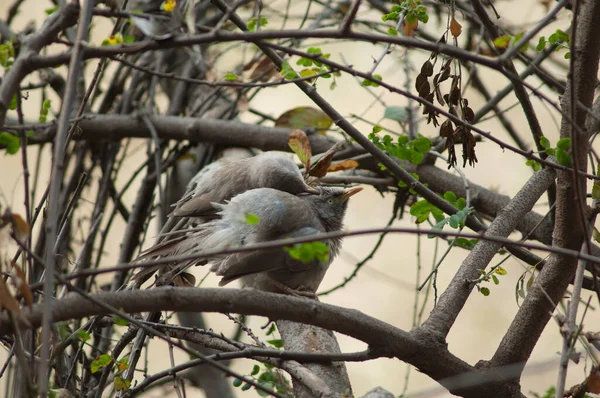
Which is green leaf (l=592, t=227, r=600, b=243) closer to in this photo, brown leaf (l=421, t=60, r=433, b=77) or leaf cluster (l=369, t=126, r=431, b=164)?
leaf cluster (l=369, t=126, r=431, b=164)

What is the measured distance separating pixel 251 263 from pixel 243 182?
2.10ft

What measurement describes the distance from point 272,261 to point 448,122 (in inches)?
38.2

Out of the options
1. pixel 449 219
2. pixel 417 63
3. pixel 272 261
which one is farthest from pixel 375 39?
pixel 417 63

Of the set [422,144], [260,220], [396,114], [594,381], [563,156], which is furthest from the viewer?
[396,114]

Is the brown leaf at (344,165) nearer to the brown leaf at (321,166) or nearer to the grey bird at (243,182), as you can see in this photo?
the brown leaf at (321,166)

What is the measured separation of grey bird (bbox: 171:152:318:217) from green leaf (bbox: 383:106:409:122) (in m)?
0.52

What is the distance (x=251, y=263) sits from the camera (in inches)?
114

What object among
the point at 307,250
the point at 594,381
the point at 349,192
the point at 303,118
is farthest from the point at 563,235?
the point at 303,118

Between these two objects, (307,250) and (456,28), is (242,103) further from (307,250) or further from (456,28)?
(307,250)

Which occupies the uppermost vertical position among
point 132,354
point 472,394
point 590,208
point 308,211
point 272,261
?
point 308,211

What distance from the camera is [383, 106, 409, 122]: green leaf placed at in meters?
3.52

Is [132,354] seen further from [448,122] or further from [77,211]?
[77,211]

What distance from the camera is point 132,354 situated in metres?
2.59

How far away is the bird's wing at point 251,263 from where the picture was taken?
112 inches
